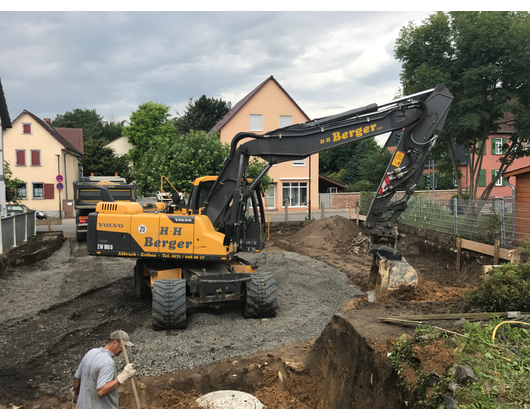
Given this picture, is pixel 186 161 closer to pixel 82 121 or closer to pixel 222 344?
pixel 222 344

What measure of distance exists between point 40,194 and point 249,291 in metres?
31.1

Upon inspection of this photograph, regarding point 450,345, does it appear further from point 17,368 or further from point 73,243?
point 73,243

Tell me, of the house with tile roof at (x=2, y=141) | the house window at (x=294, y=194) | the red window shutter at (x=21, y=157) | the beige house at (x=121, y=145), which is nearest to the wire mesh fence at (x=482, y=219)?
the house with tile roof at (x=2, y=141)

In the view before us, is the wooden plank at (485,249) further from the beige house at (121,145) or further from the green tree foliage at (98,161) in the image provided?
the beige house at (121,145)

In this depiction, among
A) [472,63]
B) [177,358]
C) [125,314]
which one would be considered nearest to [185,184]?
[125,314]

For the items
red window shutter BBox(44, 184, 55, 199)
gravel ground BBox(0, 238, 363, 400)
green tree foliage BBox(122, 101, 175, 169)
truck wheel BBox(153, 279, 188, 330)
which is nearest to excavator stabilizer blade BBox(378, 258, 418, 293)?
gravel ground BBox(0, 238, 363, 400)

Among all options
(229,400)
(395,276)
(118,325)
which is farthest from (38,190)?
(229,400)

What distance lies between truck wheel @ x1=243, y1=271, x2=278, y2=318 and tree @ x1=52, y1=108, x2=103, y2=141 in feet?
223

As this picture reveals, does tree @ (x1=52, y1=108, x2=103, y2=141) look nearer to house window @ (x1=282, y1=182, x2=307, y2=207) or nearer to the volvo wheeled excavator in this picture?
house window @ (x1=282, y1=182, x2=307, y2=207)

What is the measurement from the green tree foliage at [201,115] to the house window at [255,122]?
12.8 metres

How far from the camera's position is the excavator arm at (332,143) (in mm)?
8062

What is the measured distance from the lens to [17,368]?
19.9 feet

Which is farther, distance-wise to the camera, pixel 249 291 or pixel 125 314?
pixel 125 314
